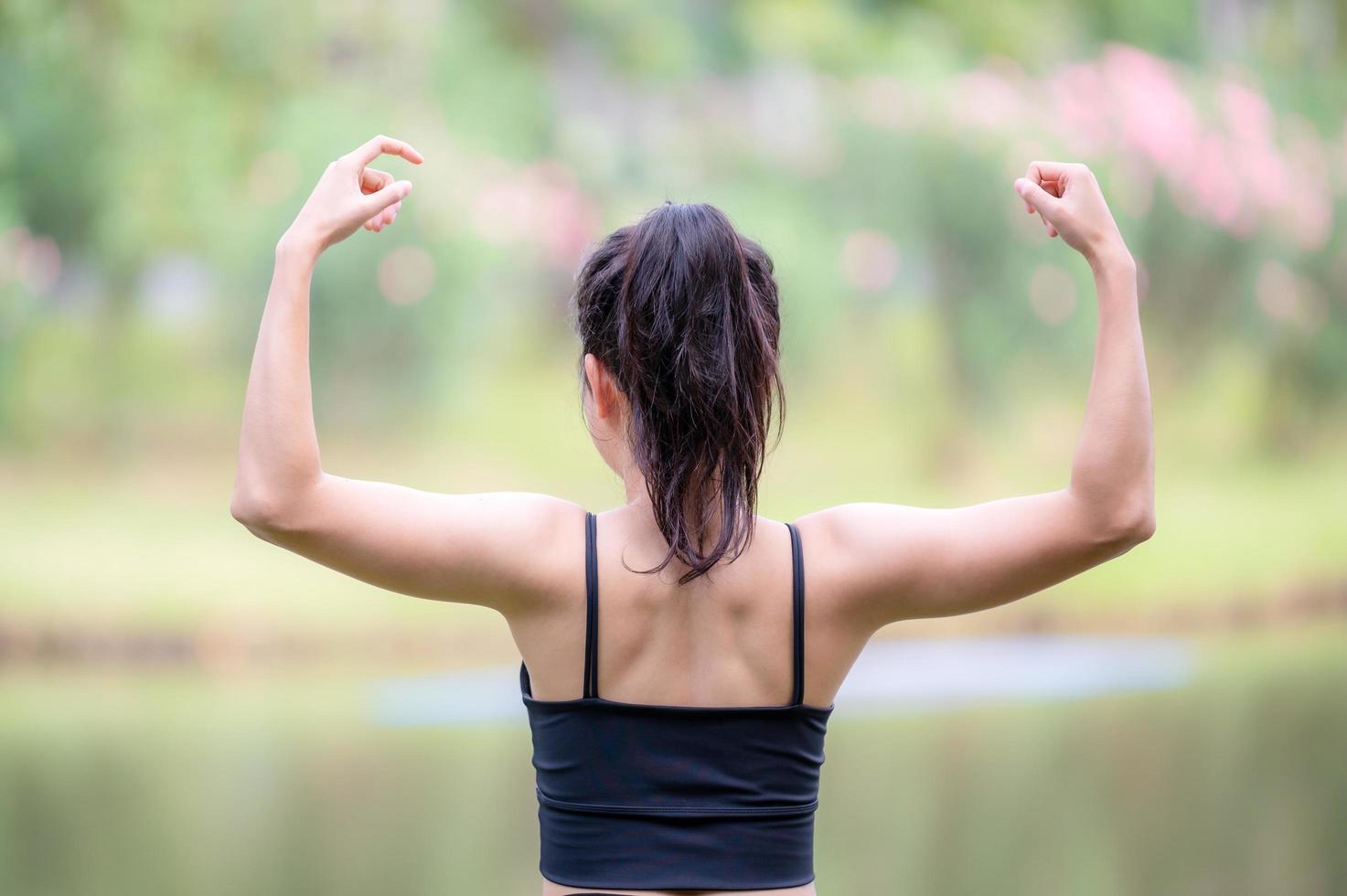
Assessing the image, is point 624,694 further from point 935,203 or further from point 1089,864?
point 935,203

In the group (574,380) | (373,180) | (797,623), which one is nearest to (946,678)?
(574,380)

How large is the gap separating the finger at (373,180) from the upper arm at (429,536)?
0.20m

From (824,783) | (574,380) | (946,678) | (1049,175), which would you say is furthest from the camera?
(946,678)

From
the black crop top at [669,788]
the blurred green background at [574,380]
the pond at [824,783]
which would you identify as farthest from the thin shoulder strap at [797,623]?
the blurred green background at [574,380]

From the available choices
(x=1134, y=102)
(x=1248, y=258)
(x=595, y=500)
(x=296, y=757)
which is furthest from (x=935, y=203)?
(x=296, y=757)

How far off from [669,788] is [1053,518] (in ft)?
0.93

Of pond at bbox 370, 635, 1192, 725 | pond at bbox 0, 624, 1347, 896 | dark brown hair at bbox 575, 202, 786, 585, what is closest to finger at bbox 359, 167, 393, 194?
dark brown hair at bbox 575, 202, 786, 585

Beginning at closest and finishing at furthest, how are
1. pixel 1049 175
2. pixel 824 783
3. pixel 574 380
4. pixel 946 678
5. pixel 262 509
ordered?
pixel 262 509 < pixel 1049 175 < pixel 824 783 < pixel 574 380 < pixel 946 678

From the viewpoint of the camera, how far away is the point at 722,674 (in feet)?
2.66

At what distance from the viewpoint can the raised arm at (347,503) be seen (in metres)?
0.73

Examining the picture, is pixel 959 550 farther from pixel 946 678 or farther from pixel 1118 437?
pixel 946 678

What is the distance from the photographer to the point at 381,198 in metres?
0.79

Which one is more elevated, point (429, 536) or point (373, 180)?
point (373, 180)

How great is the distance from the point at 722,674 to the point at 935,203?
3.00 metres
